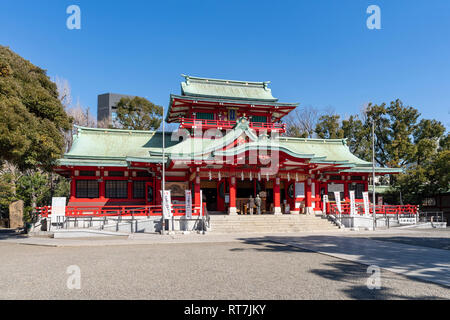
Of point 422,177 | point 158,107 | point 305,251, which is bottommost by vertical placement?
point 305,251

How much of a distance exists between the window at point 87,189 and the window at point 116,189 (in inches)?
37.0

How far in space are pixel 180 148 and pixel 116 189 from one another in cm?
658

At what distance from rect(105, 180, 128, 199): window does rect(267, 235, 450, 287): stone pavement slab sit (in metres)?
16.8

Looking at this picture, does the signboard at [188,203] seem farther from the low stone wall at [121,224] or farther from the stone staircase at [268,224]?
the stone staircase at [268,224]

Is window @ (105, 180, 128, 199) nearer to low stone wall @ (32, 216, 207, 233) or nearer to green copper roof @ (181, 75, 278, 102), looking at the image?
low stone wall @ (32, 216, 207, 233)

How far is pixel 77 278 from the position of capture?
27.8 ft

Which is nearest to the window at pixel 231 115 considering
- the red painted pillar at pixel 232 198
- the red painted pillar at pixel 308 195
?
the red painted pillar at pixel 232 198

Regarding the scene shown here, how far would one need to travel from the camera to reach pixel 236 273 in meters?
8.89

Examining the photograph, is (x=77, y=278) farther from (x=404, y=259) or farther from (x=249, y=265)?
(x=404, y=259)

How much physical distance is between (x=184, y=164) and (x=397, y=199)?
85.4ft

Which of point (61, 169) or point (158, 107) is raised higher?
point (158, 107)

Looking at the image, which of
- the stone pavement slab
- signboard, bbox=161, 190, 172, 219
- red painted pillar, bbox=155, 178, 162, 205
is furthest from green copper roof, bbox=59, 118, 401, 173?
the stone pavement slab

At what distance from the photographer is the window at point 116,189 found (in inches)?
1059
